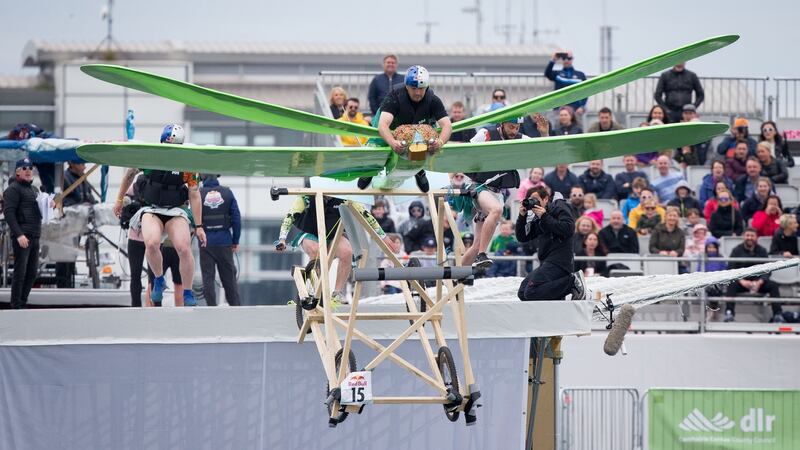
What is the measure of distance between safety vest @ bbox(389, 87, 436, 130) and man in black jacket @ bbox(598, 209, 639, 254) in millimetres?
5517

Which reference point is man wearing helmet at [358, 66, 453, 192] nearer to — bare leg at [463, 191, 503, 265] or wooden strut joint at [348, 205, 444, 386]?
wooden strut joint at [348, 205, 444, 386]

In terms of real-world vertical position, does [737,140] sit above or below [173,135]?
above

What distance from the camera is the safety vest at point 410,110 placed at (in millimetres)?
10297

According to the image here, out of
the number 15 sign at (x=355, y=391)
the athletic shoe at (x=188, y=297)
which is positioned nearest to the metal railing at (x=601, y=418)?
the athletic shoe at (x=188, y=297)

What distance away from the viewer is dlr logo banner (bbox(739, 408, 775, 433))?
→ 14.2 m

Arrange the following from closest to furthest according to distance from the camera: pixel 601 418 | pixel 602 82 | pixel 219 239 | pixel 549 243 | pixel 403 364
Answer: pixel 403 364 < pixel 602 82 < pixel 549 243 < pixel 219 239 < pixel 601 418

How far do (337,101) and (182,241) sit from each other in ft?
16.7

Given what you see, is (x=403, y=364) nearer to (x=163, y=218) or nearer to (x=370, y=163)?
(x=370, y=163)

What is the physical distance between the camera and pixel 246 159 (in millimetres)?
10469

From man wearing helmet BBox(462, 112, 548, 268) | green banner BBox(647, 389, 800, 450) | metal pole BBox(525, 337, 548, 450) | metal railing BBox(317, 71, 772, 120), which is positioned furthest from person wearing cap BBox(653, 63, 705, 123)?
metal pole BBox(525, 337, 548, 450)

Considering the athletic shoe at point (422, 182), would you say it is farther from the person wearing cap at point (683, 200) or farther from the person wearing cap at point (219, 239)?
the person wearing cap at point (683, 200)

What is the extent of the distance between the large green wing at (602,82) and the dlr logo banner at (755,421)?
15.5 ft

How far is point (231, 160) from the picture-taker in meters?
10.5

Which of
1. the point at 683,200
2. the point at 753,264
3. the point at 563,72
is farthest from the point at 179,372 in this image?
the point at 563,72
